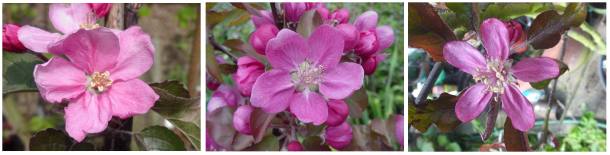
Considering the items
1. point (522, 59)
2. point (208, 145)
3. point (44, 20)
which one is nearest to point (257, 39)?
point (208, 145)

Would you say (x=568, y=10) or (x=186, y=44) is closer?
(x=568, y=10)

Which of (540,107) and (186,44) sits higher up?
(186,44)

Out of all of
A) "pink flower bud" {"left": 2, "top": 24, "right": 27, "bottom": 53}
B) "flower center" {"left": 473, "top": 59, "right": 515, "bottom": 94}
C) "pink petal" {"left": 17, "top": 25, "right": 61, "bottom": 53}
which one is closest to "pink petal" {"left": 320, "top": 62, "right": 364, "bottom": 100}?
"flower center" {"left": 473, "top": 59, "right": 515, "bottom": 94}

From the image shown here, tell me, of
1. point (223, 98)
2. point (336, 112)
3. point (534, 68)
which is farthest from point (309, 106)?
point (534, 68)

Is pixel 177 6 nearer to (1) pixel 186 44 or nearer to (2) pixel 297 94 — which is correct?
(1) pixel 186 44

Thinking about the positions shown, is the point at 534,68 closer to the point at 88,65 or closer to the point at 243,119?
the point at 243,119

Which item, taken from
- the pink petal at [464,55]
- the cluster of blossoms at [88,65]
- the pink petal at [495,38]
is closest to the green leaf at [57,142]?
the cluster of blossoms at [88,65]
